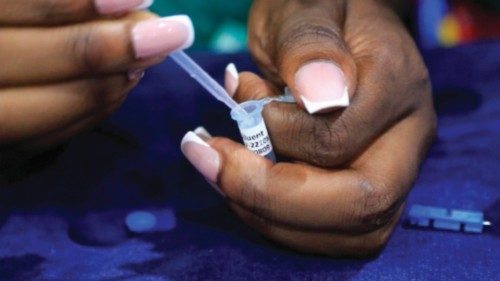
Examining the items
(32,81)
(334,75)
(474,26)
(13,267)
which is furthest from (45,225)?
(474,26)

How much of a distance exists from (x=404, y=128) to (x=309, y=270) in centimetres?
15

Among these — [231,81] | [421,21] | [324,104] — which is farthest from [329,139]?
[421,21]

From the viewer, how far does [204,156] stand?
22.3 inches

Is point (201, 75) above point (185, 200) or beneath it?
above

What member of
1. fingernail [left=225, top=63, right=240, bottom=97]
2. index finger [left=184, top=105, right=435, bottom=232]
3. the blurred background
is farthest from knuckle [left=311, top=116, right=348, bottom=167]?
the blurred background

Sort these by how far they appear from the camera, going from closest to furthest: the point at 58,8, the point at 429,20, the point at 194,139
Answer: the point at 58,8
the point at 194,139
the point at 429,20

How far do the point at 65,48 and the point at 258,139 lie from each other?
0.54ft

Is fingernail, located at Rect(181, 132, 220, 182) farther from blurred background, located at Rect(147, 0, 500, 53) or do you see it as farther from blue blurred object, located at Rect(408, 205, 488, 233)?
blurred background, located at Rect(147, 0, 500, 53)

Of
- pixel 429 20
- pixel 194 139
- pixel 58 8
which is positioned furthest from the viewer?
pixel 429 20

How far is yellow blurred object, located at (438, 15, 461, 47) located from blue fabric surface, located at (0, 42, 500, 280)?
0.08m

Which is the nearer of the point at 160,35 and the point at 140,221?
the point at 160,35

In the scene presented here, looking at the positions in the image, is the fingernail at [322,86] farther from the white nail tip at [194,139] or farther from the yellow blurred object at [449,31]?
→ the yellow blurred object at [449,31]

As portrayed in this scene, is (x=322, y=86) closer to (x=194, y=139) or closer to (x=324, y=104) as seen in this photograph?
(x=324, y=104)

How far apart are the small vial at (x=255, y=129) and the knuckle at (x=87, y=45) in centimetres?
12
